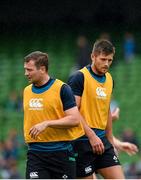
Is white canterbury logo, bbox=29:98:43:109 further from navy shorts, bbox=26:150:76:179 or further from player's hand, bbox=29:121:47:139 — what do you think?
navy shorts, bbox=26:150:76:179

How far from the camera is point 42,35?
23.8 m

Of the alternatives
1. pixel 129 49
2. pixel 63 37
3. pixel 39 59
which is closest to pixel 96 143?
pixel 39 59

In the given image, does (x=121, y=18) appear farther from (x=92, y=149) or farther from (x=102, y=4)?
(x=92, y=149)

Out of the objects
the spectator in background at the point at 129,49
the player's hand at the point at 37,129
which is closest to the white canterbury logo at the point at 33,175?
the player's hand at the point at 37,129

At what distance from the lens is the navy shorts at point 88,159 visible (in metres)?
8.81

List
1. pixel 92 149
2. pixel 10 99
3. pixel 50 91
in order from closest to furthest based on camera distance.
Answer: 1. pixel 50 91
2. pixel 92 149
3. pixel 10 99

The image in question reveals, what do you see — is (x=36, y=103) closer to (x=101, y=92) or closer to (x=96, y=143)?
(x=96, y=143)

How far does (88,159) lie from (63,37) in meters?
15.0

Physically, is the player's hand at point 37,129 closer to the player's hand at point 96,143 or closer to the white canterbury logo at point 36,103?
the white canterbury logo at point 36,103

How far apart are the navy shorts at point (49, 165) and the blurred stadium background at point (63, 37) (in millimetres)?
10423

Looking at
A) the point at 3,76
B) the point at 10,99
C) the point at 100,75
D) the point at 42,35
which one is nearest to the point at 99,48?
the point at 100,75

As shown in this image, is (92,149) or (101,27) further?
(101,27)

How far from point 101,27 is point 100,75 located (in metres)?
15.1

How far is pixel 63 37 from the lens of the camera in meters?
23.6
